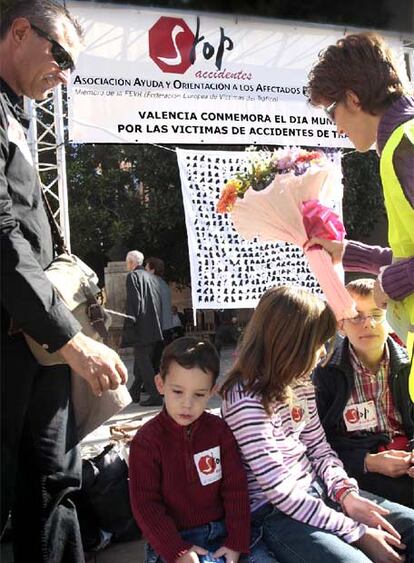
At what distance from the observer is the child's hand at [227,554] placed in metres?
1.68

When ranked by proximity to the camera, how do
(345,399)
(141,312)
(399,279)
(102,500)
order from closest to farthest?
(399,279), (345,399), (102,500), (141,312)

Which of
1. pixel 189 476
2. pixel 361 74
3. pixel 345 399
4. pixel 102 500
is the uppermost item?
pixel 361 74

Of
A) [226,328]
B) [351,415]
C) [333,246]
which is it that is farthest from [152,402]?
[226,328]

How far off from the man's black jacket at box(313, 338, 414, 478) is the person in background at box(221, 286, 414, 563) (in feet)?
0.79

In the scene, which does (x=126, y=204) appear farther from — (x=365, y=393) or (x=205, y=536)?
(x=205, y=536)

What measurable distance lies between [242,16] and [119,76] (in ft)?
3.82

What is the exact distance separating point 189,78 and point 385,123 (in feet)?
11.8

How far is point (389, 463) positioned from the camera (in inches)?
84.7

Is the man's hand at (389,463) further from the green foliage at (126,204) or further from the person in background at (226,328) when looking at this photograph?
the green foliage at (126,204)

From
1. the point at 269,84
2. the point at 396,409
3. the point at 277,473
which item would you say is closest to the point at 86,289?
the point at 277,473

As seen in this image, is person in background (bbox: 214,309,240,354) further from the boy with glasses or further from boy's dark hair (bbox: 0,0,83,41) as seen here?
boy's dark hair (bbox: 0,0,83,41)

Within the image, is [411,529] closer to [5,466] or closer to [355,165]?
[5,466]

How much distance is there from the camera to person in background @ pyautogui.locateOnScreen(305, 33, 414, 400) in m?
1.51

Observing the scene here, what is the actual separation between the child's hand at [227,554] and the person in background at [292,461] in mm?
92
